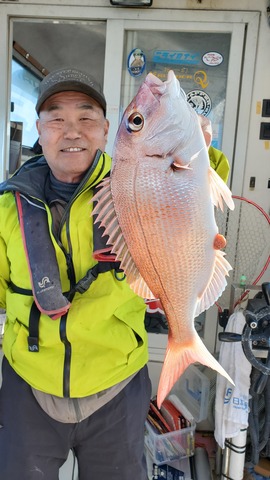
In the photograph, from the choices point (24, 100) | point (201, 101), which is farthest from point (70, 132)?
point (24, 100)

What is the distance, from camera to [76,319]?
1569mm

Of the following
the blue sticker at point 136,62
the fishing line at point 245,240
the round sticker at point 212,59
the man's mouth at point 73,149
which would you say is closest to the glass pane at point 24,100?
the blue sticker at point 136,62

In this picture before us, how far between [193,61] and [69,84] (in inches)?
74.6

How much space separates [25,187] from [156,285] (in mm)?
813

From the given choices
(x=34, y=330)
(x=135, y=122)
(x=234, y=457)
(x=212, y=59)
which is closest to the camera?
(x=135, y=122)

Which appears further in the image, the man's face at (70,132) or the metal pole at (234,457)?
the metal pole at (234,457)

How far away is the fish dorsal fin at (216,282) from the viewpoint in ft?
3.86

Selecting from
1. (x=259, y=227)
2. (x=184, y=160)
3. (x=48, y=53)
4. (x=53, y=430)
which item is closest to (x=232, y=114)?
(x=259, y=227)

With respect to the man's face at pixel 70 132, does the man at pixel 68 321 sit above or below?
below

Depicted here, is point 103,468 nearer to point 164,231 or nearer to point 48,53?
point 164,231

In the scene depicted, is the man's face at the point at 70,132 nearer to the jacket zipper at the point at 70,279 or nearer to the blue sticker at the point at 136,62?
the jacket zipper at the point at 70,279

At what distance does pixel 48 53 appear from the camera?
5.12 metres

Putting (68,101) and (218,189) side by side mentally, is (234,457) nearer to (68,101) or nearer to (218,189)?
(218,189)

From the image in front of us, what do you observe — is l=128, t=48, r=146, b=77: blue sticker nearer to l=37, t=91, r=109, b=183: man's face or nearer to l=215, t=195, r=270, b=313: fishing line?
l=215, t=195, r=270, b=313: fishing line
